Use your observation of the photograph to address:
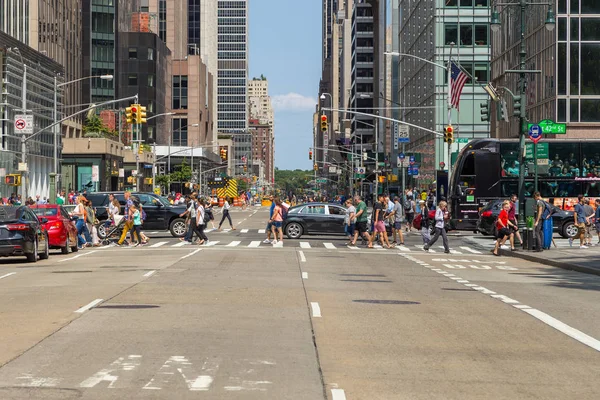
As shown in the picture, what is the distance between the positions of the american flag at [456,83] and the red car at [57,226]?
27746 millimetres

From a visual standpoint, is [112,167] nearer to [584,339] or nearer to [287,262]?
[287,262]

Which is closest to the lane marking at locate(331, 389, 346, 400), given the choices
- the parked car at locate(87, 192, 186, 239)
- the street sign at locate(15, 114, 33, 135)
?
the parked car at locate(87, 192, 186, 239)

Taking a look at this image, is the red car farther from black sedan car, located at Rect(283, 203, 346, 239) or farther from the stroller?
black sedan car, located at Rect(283, 203, 346, 239)

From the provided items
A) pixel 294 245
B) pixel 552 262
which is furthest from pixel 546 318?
pixel 294 245

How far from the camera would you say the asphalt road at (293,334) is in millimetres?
8992

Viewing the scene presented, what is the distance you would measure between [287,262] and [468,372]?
1844 centimetres

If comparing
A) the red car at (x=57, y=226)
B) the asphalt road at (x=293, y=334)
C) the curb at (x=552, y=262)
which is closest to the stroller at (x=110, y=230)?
the red car at (x=57, y=226)

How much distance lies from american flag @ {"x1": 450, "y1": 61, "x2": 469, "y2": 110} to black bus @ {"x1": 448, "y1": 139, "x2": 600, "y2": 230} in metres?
7.50

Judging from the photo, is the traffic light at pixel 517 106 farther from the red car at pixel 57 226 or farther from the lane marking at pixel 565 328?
the lane marking at pixel 565 328

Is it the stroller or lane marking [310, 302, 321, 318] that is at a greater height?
the stroller

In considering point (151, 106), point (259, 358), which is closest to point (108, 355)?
point (259, 358)

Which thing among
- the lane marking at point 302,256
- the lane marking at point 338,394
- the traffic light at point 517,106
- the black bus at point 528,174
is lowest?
the lane marking at point 302,256

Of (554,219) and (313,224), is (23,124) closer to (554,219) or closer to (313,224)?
(313,224)

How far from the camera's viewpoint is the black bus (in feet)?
157
